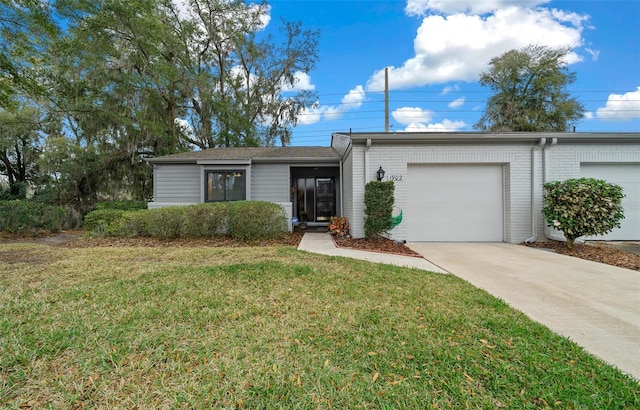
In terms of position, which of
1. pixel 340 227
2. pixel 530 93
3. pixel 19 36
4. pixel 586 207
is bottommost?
pixel 340 227

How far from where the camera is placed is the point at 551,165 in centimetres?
721

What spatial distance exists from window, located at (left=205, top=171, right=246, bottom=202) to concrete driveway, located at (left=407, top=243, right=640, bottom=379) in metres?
6.57

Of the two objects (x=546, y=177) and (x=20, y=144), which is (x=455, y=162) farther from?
(x=20, y=144)

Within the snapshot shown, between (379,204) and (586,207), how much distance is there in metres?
4.44

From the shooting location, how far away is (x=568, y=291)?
3.58 metres

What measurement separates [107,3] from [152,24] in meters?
1.72

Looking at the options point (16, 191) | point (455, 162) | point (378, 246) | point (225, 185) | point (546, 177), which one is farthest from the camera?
point (16, 191)

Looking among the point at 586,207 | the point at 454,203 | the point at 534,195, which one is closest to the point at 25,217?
the point at 454,203

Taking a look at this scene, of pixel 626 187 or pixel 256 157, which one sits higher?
pixel 256 157

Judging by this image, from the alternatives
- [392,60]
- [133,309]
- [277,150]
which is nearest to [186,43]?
[277,150]

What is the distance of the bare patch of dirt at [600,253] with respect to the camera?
16.4ft

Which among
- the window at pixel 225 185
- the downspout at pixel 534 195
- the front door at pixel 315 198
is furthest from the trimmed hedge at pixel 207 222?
the downspout at pixel 534 195

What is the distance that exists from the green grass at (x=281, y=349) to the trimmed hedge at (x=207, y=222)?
3.60 metres

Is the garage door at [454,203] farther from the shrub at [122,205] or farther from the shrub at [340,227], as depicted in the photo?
the shrub at [122,205]
